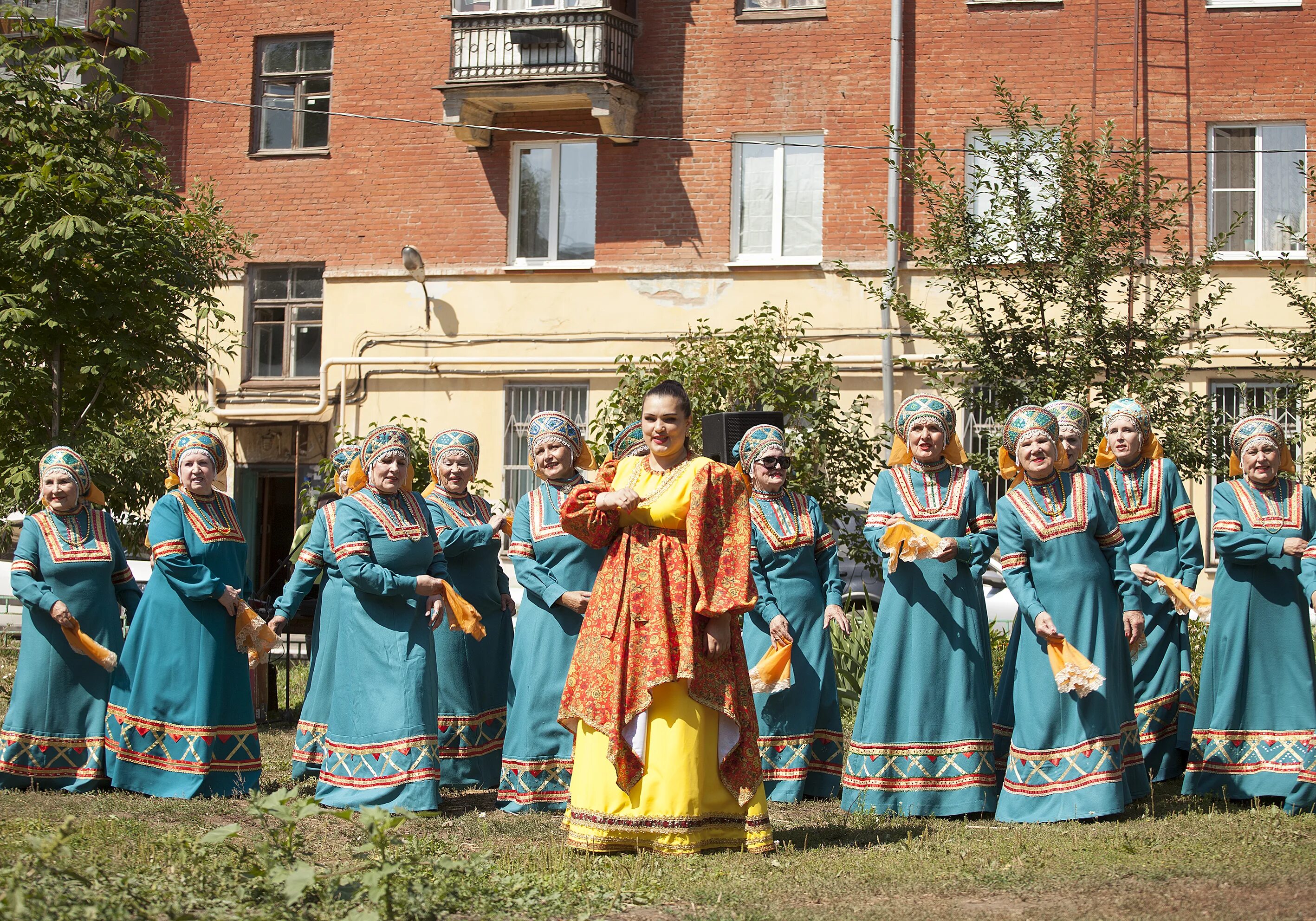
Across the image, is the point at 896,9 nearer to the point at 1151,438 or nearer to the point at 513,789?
the point at 1151,438

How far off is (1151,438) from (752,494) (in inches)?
98.2

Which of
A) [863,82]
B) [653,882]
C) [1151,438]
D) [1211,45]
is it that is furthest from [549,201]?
[653,882]

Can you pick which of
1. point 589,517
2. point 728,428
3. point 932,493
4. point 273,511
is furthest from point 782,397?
point 273,511

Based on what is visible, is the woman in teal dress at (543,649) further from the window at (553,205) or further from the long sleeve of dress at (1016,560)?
the window at (553,205)

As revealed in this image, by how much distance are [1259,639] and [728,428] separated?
419cm

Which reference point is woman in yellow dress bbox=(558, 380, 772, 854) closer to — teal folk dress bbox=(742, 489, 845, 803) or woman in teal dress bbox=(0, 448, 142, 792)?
teal folk dress bbox=(742, 489, 845, 803)

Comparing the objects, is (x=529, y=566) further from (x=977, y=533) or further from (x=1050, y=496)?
(x=1050, y=496)

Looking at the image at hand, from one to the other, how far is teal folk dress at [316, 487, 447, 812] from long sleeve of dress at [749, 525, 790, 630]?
1.76 m

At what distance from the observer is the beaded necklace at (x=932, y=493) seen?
8.30m

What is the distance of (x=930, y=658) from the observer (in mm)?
8125

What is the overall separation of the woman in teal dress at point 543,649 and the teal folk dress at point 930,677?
155 cm

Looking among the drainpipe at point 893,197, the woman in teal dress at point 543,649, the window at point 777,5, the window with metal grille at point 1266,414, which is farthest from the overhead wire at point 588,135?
the woman in teal dress at point 543,649

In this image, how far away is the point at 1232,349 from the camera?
18.7 metres

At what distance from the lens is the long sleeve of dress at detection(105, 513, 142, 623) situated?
9375mm
